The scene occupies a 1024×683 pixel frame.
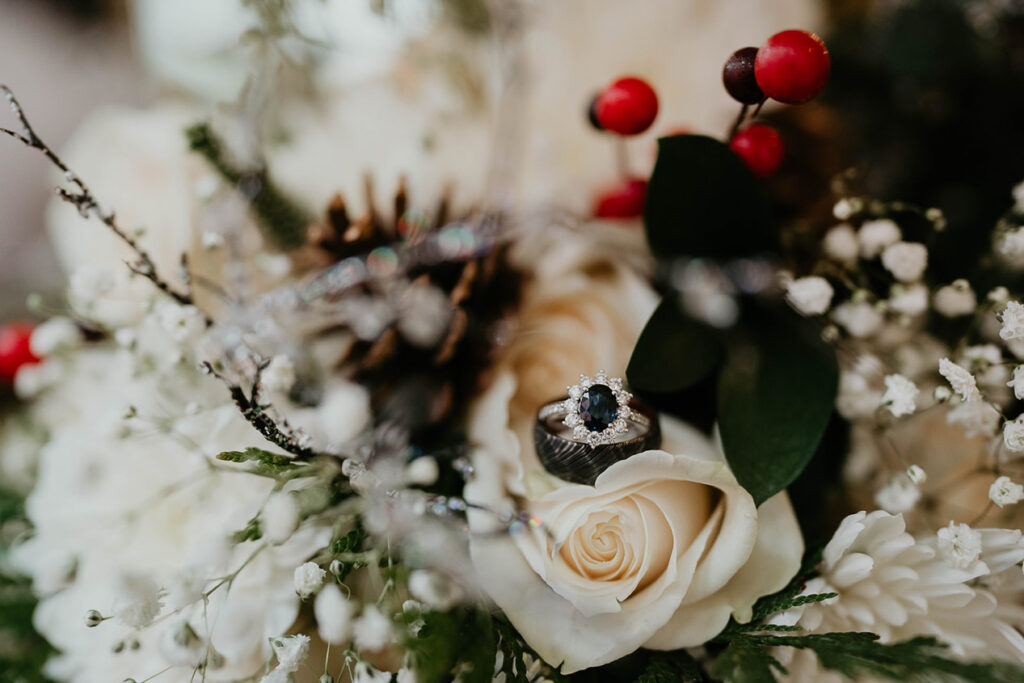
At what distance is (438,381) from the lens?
473 mm

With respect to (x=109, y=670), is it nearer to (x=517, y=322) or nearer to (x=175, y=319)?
(x=175, y=319)

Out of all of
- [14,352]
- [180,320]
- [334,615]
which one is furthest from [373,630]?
[14,352]

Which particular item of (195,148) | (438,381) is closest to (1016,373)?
(438,381)

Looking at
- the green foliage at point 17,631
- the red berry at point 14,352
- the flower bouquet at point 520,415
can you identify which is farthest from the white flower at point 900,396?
the red berry at point 14,352

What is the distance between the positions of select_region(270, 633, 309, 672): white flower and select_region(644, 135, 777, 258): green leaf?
0.33m

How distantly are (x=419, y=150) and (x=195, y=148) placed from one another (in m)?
0.21

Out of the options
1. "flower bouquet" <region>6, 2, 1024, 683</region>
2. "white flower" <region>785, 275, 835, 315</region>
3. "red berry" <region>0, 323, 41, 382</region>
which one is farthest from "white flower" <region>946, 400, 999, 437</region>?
"red berry" <region>0, 323, 41, 382</region>

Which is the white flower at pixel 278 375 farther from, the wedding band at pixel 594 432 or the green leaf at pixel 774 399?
the green leaf at pixel 774 399

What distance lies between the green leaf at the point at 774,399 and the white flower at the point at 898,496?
87 mm

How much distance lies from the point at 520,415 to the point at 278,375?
166 millimetres

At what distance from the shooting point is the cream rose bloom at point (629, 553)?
0.34 m

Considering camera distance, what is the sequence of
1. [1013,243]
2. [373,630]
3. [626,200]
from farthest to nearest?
[626,200]
[1013,243]
[373,630]

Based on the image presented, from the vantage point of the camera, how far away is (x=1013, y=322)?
1.18 ft

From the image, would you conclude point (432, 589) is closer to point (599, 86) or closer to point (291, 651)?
point (291, 651)
